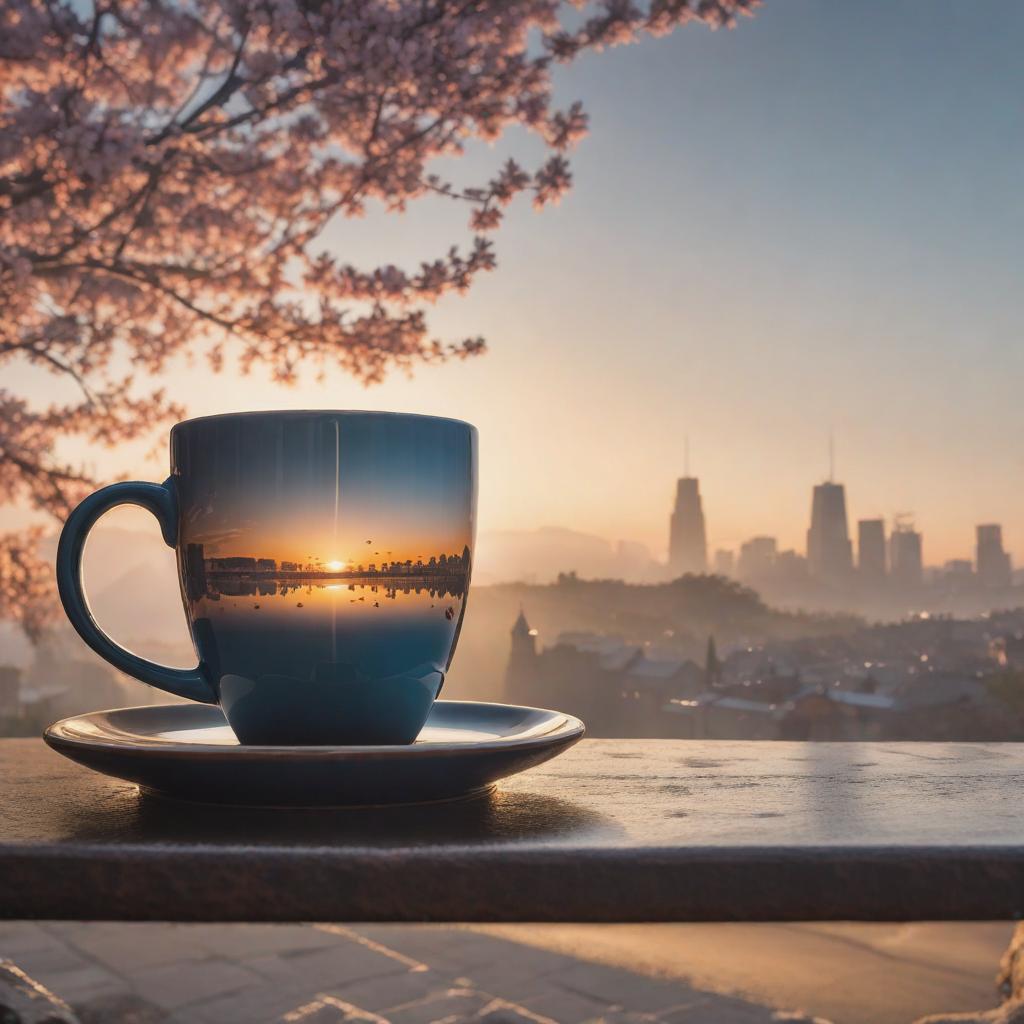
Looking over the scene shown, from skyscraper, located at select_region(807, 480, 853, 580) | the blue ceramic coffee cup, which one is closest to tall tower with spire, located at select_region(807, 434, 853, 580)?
skyscraper, located at select_region(807, 480, 853, 580)

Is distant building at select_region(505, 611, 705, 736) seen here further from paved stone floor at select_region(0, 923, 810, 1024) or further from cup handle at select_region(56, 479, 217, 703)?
cup handle at select_region(56, 479, 217, 703)

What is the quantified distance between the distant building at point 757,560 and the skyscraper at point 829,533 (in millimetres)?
2581

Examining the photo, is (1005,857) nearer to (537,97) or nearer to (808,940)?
(537,97)

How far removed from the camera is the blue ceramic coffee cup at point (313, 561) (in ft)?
2.05

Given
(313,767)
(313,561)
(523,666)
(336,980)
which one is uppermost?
(313,561)

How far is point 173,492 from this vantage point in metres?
0.68

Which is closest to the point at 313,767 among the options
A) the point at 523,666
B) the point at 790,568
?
the point at 523,666

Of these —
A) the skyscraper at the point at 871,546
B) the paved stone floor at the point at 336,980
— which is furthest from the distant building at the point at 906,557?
the paved stone floor at the point at 336,980

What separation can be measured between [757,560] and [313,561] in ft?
148

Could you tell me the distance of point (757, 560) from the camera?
44.3m

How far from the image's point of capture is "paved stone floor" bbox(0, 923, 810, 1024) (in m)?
4.52

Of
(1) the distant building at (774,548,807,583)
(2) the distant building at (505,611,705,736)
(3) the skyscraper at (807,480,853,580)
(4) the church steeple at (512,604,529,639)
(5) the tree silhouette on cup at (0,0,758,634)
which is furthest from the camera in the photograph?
(3) the skyscraper at (807,480,853,580)

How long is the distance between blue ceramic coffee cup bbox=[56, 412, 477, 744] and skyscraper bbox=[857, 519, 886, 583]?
47.0 meters

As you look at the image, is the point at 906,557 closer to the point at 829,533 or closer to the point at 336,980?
the point at 829,533
